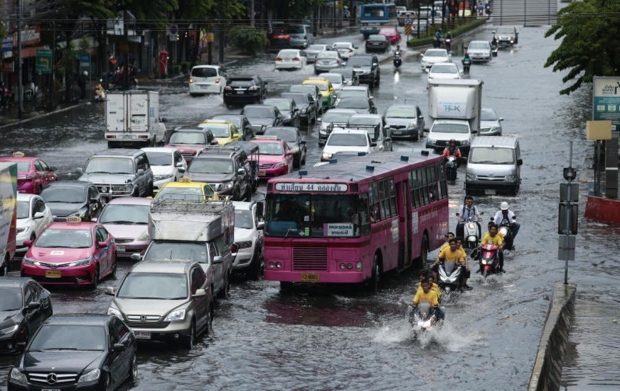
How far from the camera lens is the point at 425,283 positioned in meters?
24.8

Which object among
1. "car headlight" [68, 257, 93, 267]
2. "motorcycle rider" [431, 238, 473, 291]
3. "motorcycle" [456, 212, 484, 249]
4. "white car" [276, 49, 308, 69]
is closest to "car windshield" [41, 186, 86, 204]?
"car headlight" [68, 257, 93, 267]

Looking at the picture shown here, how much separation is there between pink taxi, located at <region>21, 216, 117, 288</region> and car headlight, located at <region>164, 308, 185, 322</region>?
635 centimetres

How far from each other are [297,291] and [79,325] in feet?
34.3

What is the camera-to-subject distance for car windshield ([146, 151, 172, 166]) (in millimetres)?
45344

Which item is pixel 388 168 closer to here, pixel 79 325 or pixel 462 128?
pixel 79 325

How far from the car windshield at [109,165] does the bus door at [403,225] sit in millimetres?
11316

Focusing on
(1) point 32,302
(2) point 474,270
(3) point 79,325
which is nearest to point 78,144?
(2) point 474,270

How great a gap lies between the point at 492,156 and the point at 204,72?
96.3ft

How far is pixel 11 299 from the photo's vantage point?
23.8 m

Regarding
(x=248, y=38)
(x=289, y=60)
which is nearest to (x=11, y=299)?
(x=289, y=60)

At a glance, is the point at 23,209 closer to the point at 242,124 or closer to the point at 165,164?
the point at 165,164

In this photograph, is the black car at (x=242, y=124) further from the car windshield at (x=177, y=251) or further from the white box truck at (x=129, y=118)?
the car windshield at (x=177, y=251)

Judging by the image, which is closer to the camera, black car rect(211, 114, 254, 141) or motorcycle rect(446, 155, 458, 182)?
motorcycle rect(446, 155, 458, 182)

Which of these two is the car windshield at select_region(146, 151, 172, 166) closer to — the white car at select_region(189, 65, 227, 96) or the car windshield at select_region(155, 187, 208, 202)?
the car windshield at select_region(155, 187, 208, 202)
